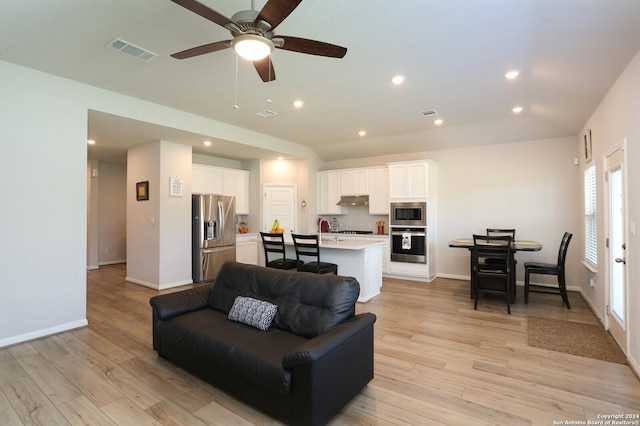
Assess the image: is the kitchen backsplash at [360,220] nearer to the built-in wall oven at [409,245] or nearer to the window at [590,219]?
the built-in wall oven at [409,245]

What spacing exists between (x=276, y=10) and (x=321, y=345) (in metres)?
2.04

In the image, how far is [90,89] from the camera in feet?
12.8

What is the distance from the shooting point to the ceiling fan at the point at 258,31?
6.19 ft

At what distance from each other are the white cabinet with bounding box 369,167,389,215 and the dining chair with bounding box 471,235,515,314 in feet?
8.30

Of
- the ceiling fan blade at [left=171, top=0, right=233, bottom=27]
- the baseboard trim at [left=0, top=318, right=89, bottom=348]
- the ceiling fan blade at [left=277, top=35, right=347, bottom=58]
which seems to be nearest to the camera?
the ceiling fan blade at [left=171, top=0, right=233, bottom=27]

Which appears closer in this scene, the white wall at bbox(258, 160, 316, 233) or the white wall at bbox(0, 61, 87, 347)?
the white wall at bbox(0, 61, 87, 347)

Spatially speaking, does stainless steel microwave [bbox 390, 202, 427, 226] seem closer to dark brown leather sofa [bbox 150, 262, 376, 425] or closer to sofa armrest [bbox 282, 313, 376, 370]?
dark brown leather sofa [bbox 150, 262, 376, 425]

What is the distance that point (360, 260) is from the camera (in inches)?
190

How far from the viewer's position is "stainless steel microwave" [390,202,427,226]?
625 centimetres

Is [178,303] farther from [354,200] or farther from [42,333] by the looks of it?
[354,200]

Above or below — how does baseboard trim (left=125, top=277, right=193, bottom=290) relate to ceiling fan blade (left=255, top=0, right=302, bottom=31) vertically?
below

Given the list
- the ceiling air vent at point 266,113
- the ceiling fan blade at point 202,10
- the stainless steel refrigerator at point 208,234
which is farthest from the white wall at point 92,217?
the ceiling fan blade at point 202,10

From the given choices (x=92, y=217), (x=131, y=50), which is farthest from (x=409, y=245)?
(x=92, y=217)

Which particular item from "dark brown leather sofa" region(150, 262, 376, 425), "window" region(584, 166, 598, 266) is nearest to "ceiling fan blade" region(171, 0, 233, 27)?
"dark brown leather sofa" region(150, 262, 376, 425)
